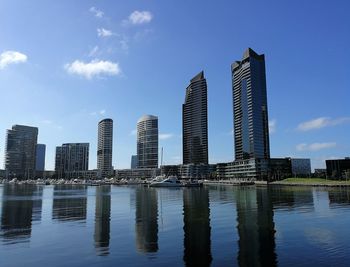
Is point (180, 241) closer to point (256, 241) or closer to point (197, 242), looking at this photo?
point (197, 242)

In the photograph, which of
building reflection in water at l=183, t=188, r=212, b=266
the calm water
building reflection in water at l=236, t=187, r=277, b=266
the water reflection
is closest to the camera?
building reflection in water at l=236, t=187, r=277, b=266

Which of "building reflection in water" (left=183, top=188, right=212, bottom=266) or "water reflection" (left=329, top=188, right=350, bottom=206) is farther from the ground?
"water reflection" (left=329, top=188, right=350, bottom=206)

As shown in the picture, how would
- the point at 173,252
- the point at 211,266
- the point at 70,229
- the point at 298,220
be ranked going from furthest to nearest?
the point at 298,220, the point at 70,229, the point at 173,252, the point at 211,266

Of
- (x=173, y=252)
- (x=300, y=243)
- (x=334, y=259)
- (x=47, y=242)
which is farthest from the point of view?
(x=47, y=242)

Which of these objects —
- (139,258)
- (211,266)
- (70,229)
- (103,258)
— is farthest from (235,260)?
(70,229)

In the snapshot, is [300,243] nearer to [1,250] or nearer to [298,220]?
[298,220]

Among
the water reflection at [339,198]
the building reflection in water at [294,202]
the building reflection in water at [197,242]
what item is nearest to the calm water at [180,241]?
the building reflection in water at [197,242]

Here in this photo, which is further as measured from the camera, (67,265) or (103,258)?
(103,258)

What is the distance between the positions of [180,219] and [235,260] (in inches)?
1181

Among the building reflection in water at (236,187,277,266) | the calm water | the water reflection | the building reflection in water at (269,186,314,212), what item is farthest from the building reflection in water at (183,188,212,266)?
the water reflection

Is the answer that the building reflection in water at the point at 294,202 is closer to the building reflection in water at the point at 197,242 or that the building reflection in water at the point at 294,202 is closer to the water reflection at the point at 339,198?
the water reflection at the point at 339,198

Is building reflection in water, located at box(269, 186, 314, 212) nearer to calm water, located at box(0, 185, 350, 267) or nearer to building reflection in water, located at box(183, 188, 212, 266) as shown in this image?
calm water, located at box(0, 185, 350, 267)

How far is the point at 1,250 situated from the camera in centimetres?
3800

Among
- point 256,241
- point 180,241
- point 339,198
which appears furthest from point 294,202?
point 180,241
